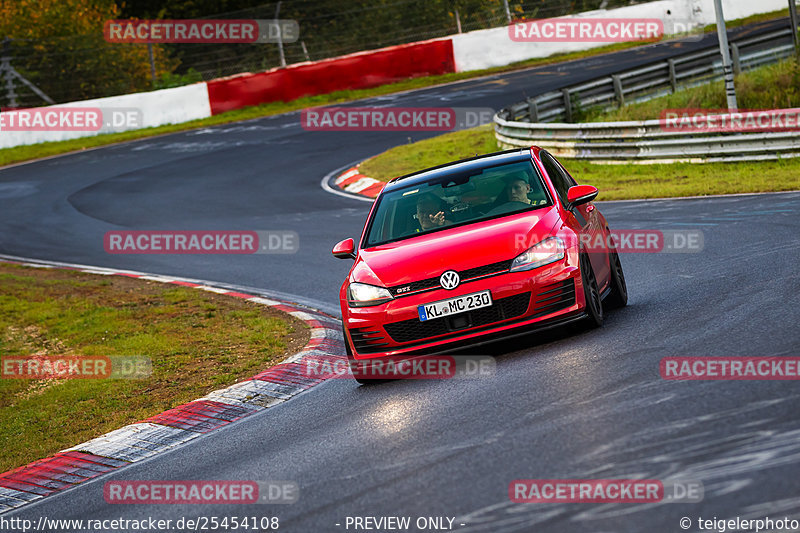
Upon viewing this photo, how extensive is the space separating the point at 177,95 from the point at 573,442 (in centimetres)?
3125

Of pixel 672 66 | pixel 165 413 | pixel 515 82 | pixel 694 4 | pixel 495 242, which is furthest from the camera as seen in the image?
pixel 694 4

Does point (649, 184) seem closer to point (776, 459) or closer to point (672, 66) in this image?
point (672, 66)

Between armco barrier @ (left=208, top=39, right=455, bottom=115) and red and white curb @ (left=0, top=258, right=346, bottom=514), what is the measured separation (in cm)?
2659

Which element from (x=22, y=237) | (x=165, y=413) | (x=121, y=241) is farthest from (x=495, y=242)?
(x=22, y=237)

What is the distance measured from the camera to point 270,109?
118 ft

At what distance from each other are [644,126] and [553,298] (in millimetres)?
12665

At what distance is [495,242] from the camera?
788 centimetres

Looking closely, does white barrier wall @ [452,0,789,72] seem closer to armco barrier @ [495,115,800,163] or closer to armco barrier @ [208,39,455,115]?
armco barrier @ [208,39,455,115]

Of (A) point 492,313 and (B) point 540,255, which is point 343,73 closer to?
(B) point 540,255

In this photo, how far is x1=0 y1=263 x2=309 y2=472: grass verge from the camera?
8.79 meters

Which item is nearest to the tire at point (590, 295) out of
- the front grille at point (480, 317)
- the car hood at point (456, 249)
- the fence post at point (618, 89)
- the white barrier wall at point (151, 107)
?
the car hood at point (456, 249)

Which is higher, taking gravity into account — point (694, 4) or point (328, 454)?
point (694, 4)

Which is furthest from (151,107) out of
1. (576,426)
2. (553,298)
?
(576,426)

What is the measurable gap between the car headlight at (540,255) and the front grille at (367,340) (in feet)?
3.68
